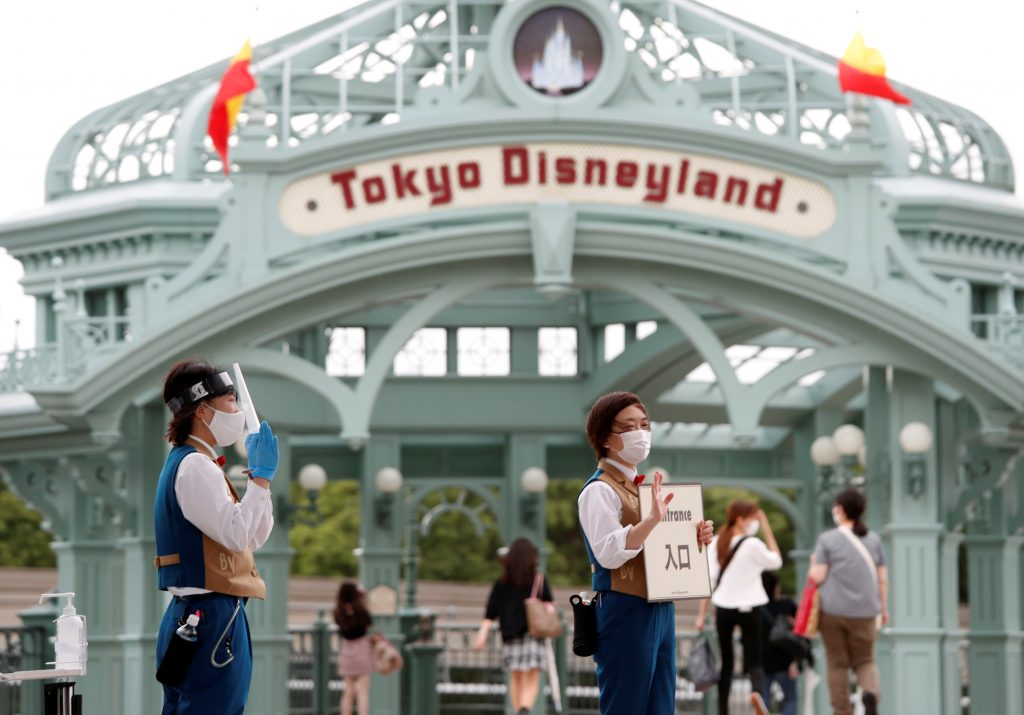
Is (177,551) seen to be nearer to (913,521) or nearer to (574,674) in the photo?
(913,521)

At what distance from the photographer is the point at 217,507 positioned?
6.90 meters

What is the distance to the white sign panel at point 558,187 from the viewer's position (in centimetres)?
1575

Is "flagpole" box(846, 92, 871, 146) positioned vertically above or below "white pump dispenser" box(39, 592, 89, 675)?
above

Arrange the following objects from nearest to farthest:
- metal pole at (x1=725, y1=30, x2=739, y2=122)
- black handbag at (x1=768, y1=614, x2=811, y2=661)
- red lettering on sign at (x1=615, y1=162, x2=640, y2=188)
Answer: black handbag at (x1=768, y1=614, x2=811, y2=661) → red lettering on sign at (x1=615, y1=162, x2=640, y2=188) → metal pole at (x1=725, y1=30, x2=739, y2=122)

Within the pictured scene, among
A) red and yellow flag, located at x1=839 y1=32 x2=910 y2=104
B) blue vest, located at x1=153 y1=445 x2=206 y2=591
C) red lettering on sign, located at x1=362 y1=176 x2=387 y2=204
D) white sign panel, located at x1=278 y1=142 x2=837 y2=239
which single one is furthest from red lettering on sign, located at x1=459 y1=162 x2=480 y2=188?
blue vest, located at x1=153 y1=445 x2=206 y2=591

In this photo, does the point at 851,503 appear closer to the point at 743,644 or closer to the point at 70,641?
the point at 743,644

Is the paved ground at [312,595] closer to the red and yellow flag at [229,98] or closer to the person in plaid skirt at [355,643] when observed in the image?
the person in plaid skirt at [355,643]

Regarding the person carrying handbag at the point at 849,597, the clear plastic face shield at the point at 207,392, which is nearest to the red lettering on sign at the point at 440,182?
the person carrying handbag at the point at 849,597

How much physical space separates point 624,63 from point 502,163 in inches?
46.2

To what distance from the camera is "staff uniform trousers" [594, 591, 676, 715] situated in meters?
7.65

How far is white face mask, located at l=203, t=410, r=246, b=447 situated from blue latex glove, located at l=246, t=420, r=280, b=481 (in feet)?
0.65

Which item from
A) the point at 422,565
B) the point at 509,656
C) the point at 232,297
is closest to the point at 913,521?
the point at 509,656

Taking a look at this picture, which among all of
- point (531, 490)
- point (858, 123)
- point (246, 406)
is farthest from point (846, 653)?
point (531, 490)

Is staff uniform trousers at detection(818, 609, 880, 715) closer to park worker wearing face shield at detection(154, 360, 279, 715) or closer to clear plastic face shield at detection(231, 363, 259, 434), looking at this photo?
clear plastic face shield at detection(231, 363, 259, 434)
